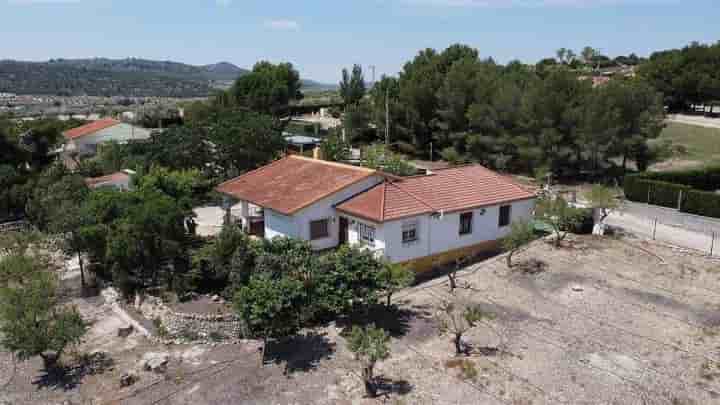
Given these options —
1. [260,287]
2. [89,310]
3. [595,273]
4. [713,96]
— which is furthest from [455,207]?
[713,96]

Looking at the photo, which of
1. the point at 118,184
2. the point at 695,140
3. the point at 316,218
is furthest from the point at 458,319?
the point at 695,140

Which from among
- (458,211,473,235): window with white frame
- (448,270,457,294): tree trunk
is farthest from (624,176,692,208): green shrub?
(448,270,457,294): tree trunk

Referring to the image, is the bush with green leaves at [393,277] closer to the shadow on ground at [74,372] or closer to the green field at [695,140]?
the shadow on ground at [74,372]

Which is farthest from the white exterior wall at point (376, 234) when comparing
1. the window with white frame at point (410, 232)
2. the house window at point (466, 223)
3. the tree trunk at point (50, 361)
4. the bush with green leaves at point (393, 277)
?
the tree trunk at point (50, 361)

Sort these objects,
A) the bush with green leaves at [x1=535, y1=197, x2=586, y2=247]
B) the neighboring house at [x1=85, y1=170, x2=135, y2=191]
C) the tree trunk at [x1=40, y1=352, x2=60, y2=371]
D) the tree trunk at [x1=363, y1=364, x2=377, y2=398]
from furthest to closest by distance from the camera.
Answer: the neighboring house at [x1=85, y1=170, x2=135, y2=191] < the bush with green leaves at [x1=535, y1=197, x2=586, y2=247] < the tree trunk at [x1=40, y1=352, x2=60, y2=371] < the tree trunk at [x1=363, y1=364, x2=377, y2=398]

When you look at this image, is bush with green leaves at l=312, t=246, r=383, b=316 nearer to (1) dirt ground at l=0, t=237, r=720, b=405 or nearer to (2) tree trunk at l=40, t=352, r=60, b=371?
(1) dirt ground at l=0, t=237, r=720, b=405

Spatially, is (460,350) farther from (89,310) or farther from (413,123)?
(413,123)
